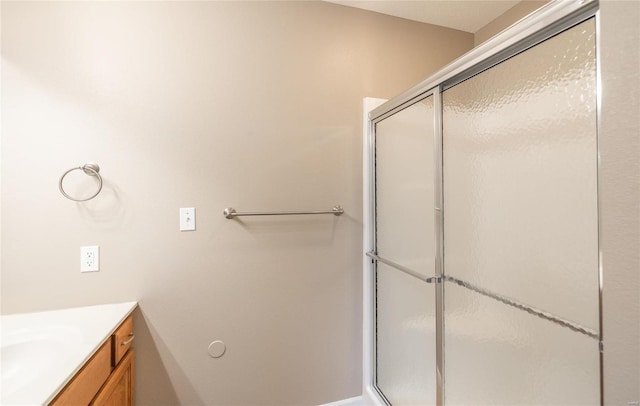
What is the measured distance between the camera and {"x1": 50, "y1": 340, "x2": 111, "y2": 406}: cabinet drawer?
83 centimetres

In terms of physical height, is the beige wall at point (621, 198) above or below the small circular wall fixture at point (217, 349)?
above

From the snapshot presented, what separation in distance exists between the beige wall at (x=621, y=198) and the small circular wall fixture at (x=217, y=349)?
1.56 meters

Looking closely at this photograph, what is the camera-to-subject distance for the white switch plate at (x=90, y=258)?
135 centimetres

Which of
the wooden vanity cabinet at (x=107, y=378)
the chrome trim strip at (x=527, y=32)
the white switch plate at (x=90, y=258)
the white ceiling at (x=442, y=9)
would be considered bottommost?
the wooden vanity cabinet at (x=107, y=378)

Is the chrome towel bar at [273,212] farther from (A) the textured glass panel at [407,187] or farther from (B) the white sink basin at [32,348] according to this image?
(B) the white sink basin at [32,348]

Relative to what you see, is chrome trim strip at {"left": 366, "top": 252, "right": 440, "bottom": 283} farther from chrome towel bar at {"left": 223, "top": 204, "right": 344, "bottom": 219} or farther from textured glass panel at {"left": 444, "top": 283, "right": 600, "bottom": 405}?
chrome towel bar at {"left": 223, "top": 204, "right": 344, "bottom": 219}

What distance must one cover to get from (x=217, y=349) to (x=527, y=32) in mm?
1921

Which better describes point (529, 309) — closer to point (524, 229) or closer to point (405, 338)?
point (524, 229)

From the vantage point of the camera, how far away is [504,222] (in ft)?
3.09

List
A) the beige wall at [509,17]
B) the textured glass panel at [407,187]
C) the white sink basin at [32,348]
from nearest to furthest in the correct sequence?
the white sink basin at [32,348], the textured glass panel at [407,187], the beige wall at [509,17]

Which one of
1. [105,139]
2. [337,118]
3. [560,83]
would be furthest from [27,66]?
[560,83]

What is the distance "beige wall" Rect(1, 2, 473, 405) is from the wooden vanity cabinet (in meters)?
0.12

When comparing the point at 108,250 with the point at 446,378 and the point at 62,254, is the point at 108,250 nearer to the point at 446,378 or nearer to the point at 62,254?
the point at 62,254

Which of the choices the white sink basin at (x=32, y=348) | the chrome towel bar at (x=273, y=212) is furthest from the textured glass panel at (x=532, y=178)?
the white sink basin at (x=32, y=348)
